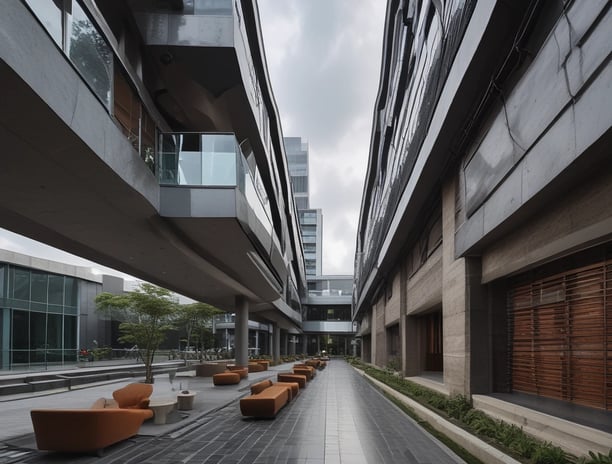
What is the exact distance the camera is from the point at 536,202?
836 cm

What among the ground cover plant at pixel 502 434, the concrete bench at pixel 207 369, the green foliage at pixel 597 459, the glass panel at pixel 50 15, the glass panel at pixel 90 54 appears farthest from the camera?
the concrete bench at pixel 207 369

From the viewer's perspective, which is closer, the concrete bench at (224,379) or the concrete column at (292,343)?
the concrete bench at (224,379)

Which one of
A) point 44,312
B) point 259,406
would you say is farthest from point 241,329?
point 259,406

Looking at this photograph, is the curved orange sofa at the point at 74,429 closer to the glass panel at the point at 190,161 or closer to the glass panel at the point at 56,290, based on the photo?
the glass panel at the point at 190,161

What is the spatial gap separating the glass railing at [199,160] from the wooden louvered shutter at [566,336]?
7.49m

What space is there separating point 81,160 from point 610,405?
8.73 meters

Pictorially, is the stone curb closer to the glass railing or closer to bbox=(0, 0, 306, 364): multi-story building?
bbox=(0, 0, 306, 364): multi-story building

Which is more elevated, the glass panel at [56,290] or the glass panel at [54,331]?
the glass panel at [56,290]

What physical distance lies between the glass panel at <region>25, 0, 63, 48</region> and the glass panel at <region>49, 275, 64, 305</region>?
31.9 meters

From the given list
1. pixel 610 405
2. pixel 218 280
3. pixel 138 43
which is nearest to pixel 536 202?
pixel 610 405

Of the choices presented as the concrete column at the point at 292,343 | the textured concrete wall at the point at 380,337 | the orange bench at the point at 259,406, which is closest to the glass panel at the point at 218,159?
the orange bench at the point at 259,406

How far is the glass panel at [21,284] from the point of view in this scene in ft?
106

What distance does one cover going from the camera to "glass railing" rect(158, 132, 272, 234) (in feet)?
44.6

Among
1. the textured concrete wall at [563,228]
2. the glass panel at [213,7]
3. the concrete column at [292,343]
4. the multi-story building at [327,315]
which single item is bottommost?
the concrete column at [292,343]
